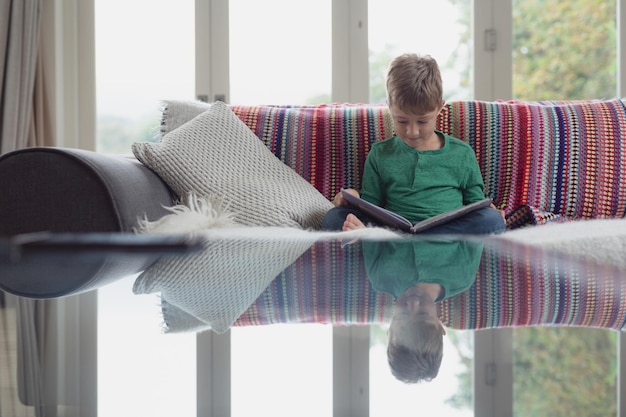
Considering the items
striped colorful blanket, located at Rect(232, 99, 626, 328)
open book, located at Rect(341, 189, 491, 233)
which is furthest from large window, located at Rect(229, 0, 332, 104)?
open book, located at Rect(341, 189, 491, 233)

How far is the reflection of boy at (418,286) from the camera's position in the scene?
25 centimetres

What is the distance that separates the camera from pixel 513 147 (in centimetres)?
174

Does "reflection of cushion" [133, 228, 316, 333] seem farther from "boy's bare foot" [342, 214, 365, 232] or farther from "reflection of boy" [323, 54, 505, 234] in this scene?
"reflection of boy" [323, 54, 505, 234]

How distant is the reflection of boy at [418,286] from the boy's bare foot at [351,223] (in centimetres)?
71

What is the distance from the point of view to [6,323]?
32 cm

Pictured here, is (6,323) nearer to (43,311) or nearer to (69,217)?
(43,311)

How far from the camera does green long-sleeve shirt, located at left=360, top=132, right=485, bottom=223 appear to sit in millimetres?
1677

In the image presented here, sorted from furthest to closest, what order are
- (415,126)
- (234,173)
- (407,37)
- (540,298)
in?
(407,37) < (415,126) < (234,173) < (540,298)

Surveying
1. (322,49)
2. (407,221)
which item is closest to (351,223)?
(407,221)

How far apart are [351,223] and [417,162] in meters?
0.41

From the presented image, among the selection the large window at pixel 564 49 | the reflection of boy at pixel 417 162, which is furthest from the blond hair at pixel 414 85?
the large window at pixel 564 49

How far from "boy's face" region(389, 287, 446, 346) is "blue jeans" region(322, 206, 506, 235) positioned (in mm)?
1007

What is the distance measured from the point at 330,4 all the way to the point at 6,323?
3.11 metres

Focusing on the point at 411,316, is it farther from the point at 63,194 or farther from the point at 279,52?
the point at 279,52
